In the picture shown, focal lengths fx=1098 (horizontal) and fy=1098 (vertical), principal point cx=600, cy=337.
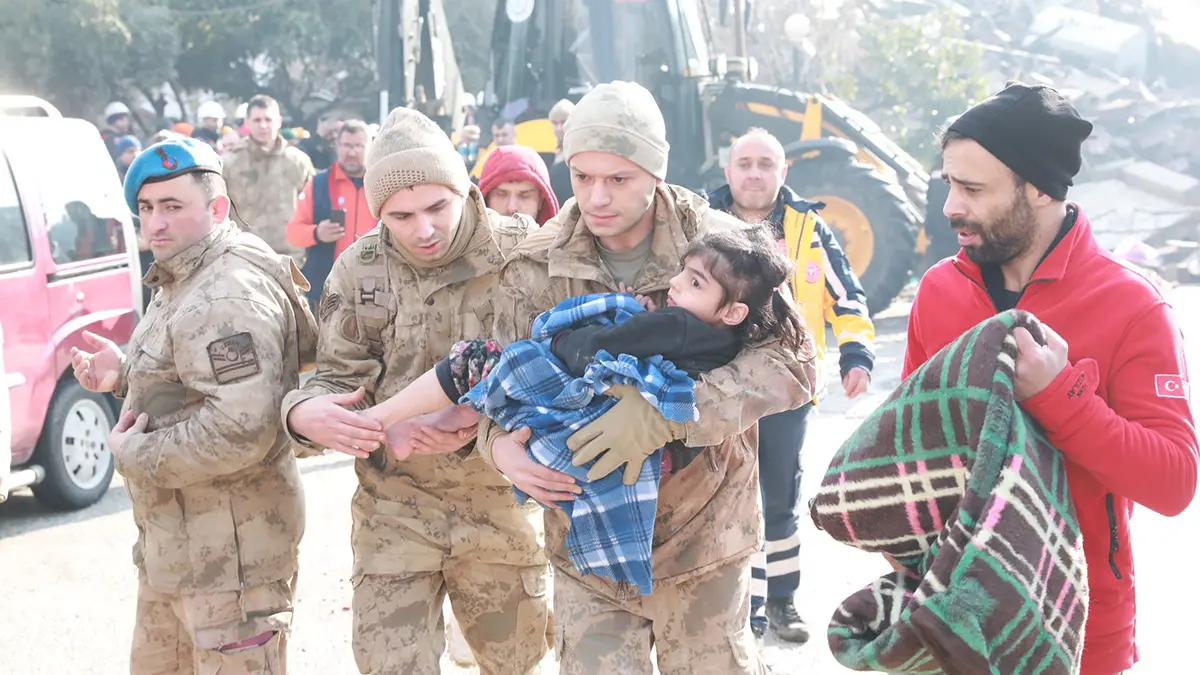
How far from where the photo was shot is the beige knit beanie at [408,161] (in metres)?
3.03

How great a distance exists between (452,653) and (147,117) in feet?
74.6

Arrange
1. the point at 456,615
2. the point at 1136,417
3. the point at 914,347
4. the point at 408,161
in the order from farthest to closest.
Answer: the point at 456,615, the point at 408,161, the point at 914,347, the point at 1136,417

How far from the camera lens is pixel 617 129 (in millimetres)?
2842

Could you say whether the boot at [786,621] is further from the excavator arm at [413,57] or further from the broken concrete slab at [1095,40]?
the broken concrete slab at [1095,40]

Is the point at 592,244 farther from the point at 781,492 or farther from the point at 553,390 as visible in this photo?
the point at 781,492

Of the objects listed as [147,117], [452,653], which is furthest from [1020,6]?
[452,653]

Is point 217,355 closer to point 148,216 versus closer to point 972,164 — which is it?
point 148,216

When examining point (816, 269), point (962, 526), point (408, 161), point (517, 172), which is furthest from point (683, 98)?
point (962, 526)

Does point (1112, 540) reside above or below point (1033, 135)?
below

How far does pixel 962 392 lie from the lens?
206cm

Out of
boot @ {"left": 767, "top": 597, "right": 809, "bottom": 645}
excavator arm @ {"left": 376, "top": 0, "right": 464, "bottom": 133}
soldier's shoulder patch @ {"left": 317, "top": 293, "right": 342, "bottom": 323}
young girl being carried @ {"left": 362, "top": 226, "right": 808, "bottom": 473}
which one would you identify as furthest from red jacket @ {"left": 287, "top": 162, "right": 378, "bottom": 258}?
young girl being carried @ {"left": 362, "top": 226, "right": 808, "bottom": 473}

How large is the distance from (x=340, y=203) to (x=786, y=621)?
14.3 feet

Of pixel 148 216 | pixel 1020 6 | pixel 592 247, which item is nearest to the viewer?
pixel 592 247

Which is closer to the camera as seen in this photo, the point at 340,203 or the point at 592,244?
the point at 592,244
